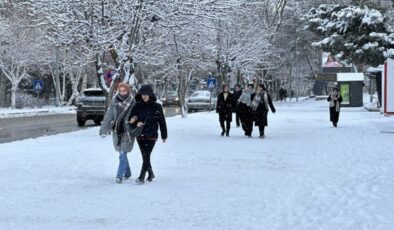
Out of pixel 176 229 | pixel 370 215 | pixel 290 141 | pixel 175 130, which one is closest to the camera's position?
pixel 176 229

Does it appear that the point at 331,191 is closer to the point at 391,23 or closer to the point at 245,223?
the point at 245,223

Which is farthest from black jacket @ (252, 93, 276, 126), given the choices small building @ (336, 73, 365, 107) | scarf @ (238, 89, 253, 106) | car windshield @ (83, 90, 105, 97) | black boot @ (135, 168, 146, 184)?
small building @ (336, 73, 365, 107)

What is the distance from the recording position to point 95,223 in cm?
720

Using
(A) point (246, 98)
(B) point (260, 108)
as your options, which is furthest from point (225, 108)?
(B) point (260, 108)

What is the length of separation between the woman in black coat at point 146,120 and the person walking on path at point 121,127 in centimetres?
16

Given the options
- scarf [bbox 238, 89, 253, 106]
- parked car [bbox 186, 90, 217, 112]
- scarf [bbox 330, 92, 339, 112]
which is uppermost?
scarf [bbox 238, 89, 253, 106]

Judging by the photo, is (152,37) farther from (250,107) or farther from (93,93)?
(93,93)

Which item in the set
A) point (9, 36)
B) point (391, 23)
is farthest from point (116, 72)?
point (9, 36)

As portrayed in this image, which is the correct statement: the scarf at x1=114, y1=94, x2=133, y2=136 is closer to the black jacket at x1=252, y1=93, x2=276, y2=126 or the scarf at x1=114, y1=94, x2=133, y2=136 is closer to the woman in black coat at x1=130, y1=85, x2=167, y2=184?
the woman in black coat at x1=130, y1=85, x2=167, y2=184

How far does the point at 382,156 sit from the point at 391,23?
21.9 metres

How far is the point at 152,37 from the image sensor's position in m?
23.3

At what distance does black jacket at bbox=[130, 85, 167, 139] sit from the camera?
10055mm

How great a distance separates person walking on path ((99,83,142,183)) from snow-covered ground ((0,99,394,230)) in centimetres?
37

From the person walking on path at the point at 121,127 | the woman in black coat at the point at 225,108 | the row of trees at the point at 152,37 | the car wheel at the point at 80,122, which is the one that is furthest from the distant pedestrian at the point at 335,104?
the person walking on path at the point at 121,127
